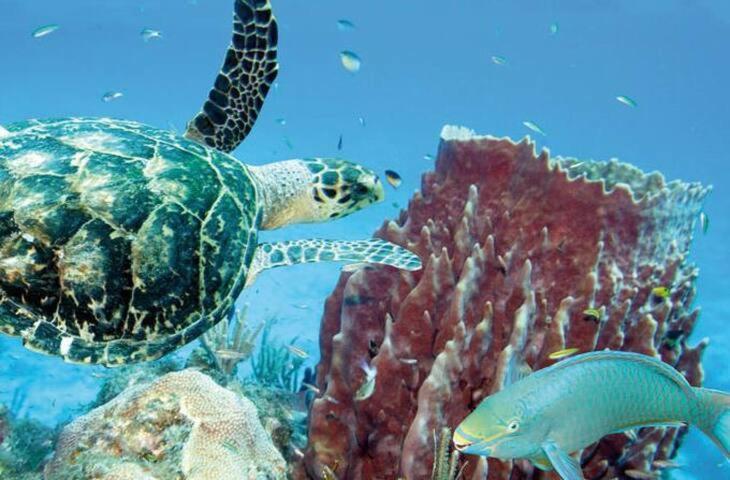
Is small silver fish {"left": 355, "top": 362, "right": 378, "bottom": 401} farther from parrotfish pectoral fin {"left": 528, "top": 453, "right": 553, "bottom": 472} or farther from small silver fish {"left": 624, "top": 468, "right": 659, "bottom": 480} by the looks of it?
small silver fish {"left": 624, "top": 468, "right": 659, "bottom": 480}

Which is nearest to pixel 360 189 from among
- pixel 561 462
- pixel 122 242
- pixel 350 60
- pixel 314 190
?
pixel 314 190

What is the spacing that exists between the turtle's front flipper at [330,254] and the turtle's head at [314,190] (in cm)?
36

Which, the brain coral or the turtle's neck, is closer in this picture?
the brain coral

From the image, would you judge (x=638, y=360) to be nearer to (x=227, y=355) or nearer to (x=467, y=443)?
(x=467, y=443)

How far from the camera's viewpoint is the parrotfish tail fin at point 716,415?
1753 millimetres

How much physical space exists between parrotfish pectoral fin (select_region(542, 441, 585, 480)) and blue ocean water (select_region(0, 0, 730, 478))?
253 inches

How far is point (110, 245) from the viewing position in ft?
8.02

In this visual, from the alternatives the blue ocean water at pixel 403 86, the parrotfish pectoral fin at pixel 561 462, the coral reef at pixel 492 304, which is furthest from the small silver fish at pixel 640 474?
the blue ocean water at pixel 403 86

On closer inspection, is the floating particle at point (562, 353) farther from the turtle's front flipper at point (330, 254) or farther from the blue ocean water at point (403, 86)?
the blue ocean water at point (403, 86)

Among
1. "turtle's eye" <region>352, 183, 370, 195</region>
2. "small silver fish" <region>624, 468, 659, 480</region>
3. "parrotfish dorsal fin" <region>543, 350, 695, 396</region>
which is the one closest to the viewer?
"parrotfish dorsal fin" <region>543, 350, 695, 396</region>

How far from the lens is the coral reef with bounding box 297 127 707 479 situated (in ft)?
8.28

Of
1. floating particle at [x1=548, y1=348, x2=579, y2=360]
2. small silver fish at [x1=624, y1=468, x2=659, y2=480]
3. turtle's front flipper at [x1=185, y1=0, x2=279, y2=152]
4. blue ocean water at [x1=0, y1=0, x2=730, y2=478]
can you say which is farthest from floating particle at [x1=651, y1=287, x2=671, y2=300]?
blue ocean water at [x1=0, y1=0, x2=730, y2=478]

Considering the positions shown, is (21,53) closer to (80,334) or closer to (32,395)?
(32,395)

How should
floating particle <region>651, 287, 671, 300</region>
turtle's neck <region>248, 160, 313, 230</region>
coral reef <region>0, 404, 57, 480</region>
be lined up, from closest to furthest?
floating particle <region>651, 287, 671, 300</region> < coral reef <region>0, 404, 57, 480</region> < turtle's neck <region>248, 160, 313, 230</region>
